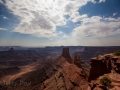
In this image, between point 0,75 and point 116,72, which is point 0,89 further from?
point 116,72

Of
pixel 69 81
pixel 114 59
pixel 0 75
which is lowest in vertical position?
pixel 0 75

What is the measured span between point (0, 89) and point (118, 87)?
68.4 meters

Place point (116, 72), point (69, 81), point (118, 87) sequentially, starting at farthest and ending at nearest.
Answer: point (69, 81), point (116, 72), point (118, 87)

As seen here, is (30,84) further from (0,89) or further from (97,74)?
(97,74)

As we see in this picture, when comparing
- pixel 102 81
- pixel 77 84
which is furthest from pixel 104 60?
pixel 77 84

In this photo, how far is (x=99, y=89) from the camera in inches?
845

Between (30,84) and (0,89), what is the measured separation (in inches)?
677

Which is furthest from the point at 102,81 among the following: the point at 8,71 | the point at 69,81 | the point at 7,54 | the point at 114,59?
Answer: the point at 7,54

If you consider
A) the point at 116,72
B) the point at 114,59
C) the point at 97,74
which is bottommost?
the point at 97,74

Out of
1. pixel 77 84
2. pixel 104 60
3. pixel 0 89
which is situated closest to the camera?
pixel 104 60

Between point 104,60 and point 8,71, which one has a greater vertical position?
point 104,60

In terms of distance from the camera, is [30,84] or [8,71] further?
[8,71]

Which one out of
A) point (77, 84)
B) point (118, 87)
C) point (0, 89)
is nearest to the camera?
point (118, 87)

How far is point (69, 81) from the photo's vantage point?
4700cm
